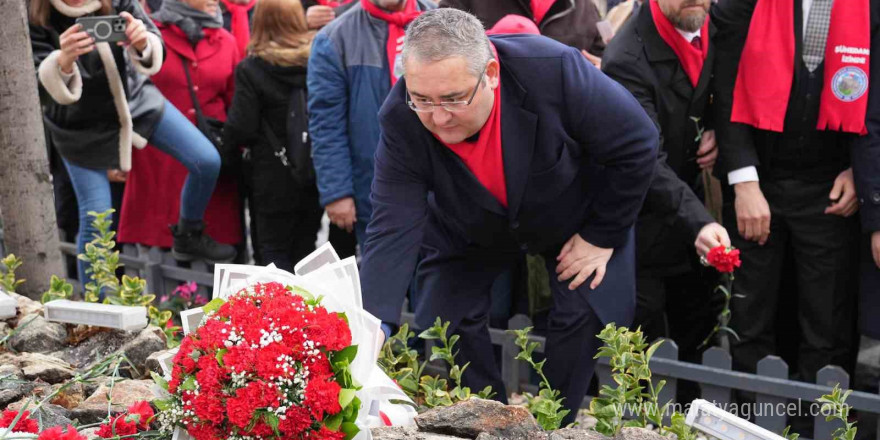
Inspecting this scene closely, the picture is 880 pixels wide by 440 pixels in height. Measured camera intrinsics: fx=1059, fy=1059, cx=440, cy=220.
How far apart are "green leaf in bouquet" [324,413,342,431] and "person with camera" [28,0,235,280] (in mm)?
2799

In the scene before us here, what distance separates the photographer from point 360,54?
491cm

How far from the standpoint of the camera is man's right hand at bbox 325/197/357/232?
16.5ft

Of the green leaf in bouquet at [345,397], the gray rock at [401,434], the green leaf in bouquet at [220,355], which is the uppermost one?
the green leaf in bouquet at [220,355]

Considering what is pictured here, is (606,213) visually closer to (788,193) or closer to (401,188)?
(401,188)

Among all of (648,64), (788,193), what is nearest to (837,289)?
(788,193)

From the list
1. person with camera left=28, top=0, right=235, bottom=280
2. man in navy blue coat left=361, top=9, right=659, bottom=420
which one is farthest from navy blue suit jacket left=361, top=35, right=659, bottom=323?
person with camera left=28, top=0, right=235, bottom=280

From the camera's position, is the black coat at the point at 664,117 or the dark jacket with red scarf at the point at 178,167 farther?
the dark jacket with red scarf at the point at 178,167

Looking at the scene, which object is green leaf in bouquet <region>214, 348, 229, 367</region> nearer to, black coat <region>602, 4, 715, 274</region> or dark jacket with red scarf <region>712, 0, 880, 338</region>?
black coat <region>602, 4, 715, 274</region>

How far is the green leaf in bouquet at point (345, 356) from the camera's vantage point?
93.9 inches

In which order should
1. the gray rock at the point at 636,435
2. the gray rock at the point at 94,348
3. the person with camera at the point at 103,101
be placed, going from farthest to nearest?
the person with camera at the point at 103,101 < the gray rock at the point at 94,348 < the gray rock at the point at 636,435

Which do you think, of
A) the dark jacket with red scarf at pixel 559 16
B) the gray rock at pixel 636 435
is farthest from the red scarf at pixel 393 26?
the gray rock at pixel 636 435

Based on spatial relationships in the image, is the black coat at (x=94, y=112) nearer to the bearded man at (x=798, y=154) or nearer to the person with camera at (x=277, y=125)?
the person with camera at (x=277, y=125)

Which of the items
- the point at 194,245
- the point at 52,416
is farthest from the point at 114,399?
the point at 194,245

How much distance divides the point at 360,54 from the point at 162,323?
69.1 inches
